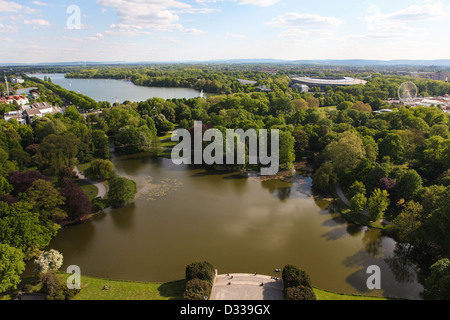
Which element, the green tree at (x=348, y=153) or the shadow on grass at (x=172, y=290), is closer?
the shadow on grass at (x=172, y=290)

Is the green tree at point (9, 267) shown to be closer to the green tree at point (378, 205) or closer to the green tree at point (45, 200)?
the green tree at point (45, 200)

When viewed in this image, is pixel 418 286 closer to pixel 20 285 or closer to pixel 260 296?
pixel 260 296

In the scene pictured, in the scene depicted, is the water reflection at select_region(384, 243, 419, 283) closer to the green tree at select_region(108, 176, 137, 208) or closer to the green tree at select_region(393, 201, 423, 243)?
the green tree at select_region(393, 201, 423, 243)

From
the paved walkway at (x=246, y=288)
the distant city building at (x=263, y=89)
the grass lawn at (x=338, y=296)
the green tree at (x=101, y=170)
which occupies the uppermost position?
the distant city building at (x=263, y=89)

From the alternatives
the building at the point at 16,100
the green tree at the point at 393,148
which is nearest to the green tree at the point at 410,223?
the green tree at the point at 393,148
